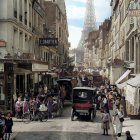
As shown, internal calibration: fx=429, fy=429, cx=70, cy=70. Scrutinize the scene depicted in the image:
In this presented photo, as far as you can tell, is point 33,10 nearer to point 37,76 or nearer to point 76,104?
point 37,76

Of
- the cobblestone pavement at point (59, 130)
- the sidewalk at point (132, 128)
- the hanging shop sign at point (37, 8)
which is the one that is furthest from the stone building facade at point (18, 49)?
the sidewalk at point (132, 128)

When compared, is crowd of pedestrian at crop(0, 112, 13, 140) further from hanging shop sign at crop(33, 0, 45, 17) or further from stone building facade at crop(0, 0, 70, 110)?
hanging shop sign at crop(33, 0, 45, 17)

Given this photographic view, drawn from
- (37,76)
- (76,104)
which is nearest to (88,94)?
(76,104)

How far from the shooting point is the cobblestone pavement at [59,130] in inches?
840

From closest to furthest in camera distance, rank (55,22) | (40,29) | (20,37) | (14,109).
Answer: (14,109) < (20,37) < (40,29) < (55,22)

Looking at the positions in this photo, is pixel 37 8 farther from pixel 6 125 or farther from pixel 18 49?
pixel 6 125

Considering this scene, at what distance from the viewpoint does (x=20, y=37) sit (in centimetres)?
4012

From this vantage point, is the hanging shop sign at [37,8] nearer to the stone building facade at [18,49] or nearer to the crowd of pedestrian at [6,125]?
the stone building facade at [18,49]

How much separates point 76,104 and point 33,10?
2149cm

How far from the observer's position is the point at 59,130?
23531mm

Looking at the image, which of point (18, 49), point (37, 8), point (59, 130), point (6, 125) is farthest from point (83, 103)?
point (37, 8)

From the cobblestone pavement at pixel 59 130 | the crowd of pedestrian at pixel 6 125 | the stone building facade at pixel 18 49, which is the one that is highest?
the stone building facade at pixel 18 49

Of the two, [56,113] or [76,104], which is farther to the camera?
[56,113]

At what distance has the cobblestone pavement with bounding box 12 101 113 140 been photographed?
21344 mm
